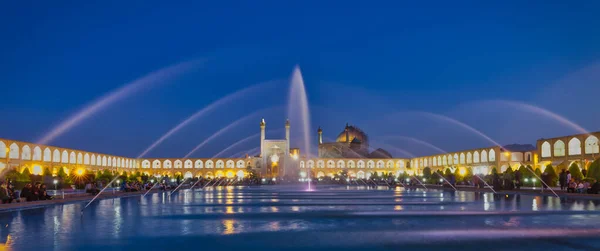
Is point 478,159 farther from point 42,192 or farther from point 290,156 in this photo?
point 42,192

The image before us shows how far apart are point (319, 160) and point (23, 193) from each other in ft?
241

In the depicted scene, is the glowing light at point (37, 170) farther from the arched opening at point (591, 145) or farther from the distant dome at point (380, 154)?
the distant dome at point (380, 154)

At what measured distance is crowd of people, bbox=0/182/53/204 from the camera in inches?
614

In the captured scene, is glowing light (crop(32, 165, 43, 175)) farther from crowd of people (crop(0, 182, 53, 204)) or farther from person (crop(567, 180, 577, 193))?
person (crop(567, 180, 577, 193))

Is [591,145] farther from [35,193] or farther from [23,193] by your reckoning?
[23,193]

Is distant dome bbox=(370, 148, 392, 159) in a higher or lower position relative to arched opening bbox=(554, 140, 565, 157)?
higher

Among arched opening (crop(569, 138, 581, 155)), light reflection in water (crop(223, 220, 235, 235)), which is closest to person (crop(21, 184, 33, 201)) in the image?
light reflection in water (crop(223, 220, 235, 235))

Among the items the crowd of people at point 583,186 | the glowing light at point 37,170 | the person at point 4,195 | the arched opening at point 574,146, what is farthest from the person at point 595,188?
the glowing light at point 37,170

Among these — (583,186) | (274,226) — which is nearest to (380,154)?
(583,186)

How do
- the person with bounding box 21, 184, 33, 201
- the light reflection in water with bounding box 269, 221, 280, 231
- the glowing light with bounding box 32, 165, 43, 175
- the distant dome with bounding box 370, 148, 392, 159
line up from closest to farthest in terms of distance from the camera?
the light reflection in water with bounding box 269, 221, 280, 231 < the person with bounding box 21, 184, 33, 201 < the glowing light with bounding box 32, 165, 43, 175 < the distant dome with bounding box 370, 148, 392, 159

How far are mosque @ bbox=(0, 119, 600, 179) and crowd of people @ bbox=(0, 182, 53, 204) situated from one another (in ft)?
77.1

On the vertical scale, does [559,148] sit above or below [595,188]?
above

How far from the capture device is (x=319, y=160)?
294 ft

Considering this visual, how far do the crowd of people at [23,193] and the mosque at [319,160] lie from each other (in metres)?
23.5
